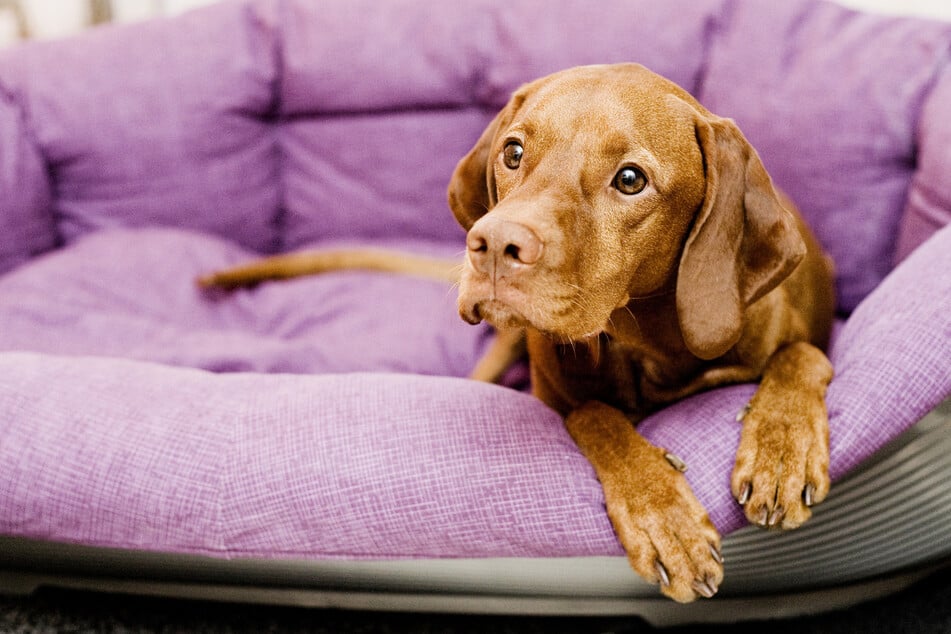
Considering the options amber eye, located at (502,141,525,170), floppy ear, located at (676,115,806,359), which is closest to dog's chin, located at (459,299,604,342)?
floppy ear, located at (676,115,806,359)

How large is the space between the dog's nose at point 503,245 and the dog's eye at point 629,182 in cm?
23

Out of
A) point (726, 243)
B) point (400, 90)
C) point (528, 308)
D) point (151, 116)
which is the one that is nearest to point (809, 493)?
point (726, 243)

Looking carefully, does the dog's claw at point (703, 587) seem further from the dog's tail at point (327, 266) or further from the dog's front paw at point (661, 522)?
the dog's tail at point (327, 266)

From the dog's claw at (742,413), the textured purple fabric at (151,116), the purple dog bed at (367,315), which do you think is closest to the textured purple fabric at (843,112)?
the purple dog bed at (367,315)

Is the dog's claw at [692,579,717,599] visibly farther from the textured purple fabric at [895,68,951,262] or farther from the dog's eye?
the textured purple fabric at [895,68,951,262]

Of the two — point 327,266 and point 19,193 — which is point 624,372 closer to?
point 327,266

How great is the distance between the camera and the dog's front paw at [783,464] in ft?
4.18

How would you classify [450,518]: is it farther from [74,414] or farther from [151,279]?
[151,279]

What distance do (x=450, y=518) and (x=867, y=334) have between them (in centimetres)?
83

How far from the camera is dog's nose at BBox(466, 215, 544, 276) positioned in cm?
116

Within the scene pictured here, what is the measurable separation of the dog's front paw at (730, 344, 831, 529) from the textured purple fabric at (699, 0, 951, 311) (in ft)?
3.54

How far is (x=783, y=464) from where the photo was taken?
130 centimetres

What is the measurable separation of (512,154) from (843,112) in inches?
48.1

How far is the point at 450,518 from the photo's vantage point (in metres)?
1.40
